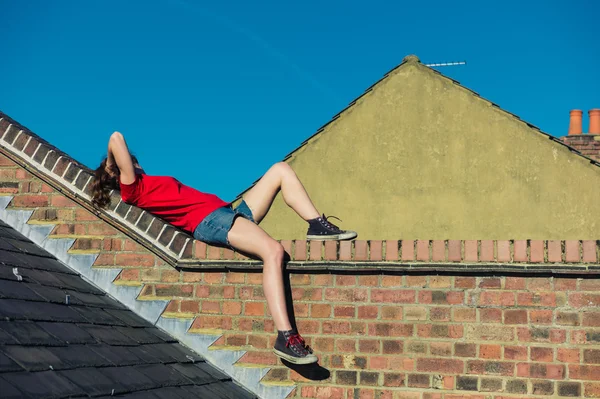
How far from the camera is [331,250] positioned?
492 cm

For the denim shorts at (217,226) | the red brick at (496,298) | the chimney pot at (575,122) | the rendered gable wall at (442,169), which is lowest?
the red brick at (496,298)

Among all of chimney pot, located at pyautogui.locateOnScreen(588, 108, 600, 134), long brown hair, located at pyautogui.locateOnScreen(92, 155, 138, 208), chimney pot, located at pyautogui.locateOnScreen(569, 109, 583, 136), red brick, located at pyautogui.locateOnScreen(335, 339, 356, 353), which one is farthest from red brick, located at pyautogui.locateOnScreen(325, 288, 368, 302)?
chimney pot, located at pyautogui.locateOnScreen(588, 108, 600, 134)

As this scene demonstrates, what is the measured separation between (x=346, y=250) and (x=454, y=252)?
64 centimetres

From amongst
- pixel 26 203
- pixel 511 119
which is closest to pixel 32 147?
pixel 26 203

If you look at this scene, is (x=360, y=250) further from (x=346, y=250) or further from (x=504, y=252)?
(x=504, y=252)

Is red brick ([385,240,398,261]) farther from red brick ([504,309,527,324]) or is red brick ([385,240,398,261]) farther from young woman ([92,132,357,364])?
red brick ([504,309,527,324])

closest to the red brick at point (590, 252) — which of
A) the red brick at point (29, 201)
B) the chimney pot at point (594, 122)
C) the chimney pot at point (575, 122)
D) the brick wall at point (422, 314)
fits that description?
the brick wall at point (422, 314)

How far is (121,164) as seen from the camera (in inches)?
209

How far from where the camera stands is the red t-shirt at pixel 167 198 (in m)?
5.38

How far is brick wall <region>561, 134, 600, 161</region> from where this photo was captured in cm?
1917

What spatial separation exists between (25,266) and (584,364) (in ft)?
10.4

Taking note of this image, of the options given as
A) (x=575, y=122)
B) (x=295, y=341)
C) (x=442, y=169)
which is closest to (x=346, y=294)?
(x=295, y=341)

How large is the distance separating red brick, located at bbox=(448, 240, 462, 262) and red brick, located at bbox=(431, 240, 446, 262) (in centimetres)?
3

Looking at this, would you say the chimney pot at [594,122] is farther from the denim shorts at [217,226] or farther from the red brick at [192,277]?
the red brick at [192,277]
